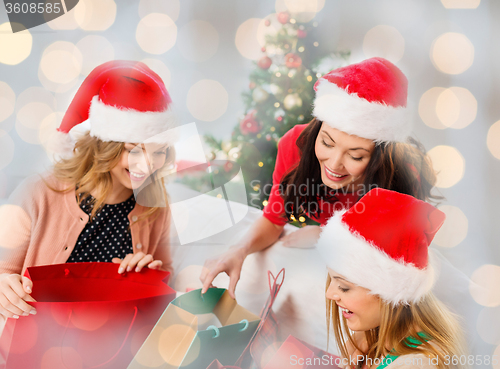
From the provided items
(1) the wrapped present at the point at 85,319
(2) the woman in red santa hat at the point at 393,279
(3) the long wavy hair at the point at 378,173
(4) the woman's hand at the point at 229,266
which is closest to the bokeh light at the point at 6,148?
(1) the wrapped present at the point at 85,319

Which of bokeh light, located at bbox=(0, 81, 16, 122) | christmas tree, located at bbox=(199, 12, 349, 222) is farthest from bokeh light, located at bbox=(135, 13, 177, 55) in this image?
bokeh light, located at bbox=(0, 81, 16, 122)

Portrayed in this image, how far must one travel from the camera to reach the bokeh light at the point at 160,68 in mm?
799

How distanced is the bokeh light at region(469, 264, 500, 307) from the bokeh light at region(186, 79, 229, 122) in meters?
0.69

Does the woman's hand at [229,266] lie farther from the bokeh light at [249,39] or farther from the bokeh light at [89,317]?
the bokeh light at [249,39]

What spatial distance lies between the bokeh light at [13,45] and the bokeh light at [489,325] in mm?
1229

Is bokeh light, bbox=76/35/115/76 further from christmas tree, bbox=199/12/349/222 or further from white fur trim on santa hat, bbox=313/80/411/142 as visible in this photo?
white fur trim on santa hat, bbox=313/80/411/142

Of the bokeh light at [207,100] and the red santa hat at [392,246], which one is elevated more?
the bokeh light at [207,100]

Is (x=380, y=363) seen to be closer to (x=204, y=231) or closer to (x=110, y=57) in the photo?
(x=204, y=231)

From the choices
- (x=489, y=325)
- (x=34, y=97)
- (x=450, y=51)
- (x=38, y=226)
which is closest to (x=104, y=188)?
(x=38, y=226)

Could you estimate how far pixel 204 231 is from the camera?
0.87 meters

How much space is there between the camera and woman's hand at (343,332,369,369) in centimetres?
65

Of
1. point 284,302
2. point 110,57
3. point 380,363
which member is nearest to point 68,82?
point 110,57

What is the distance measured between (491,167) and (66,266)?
95 cm

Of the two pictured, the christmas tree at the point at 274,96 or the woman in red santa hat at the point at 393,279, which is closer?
the woman in red santa hat at the point at 393,279
